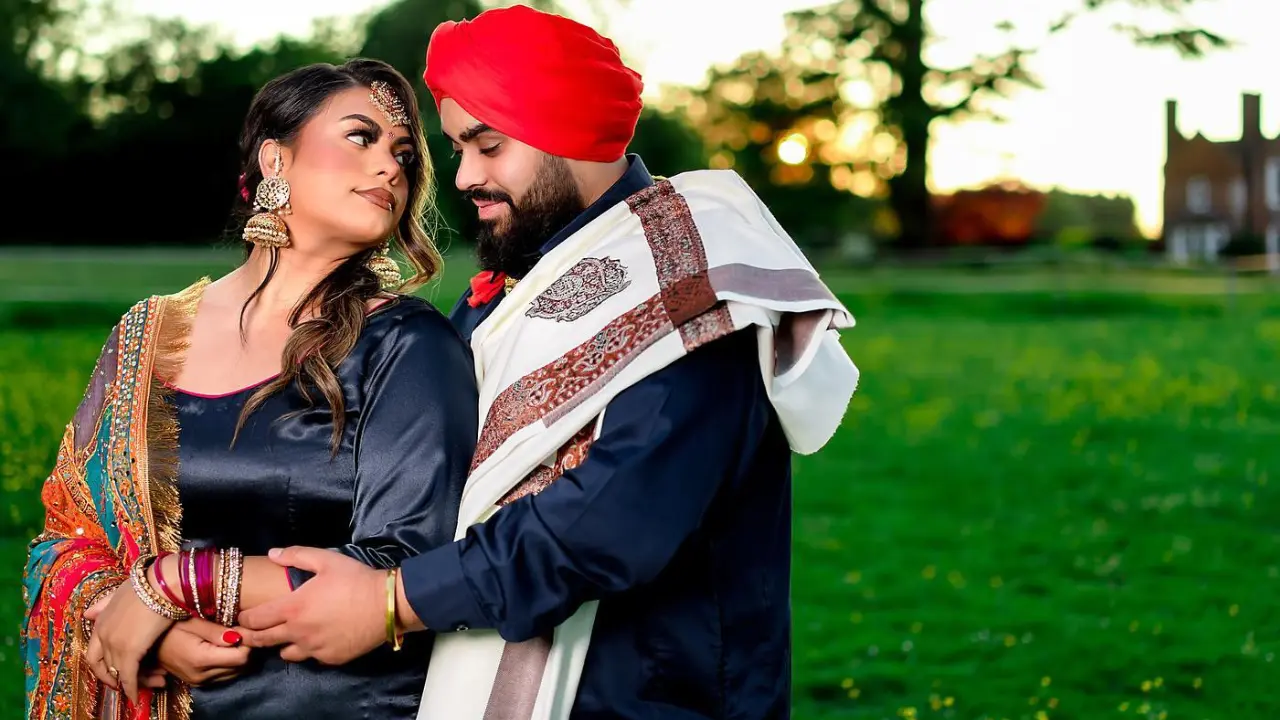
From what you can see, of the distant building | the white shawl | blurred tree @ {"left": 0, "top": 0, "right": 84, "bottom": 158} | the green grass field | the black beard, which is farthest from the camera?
the distant building

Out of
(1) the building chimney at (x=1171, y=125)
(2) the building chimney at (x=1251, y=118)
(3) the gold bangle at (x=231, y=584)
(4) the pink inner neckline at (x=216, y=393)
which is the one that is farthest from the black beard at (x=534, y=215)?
(1) the building chimney at (x=1171, y=125)

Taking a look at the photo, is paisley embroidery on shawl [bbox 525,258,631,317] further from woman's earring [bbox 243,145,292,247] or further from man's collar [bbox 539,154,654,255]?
woman's earring [bbox 243,145,292,247]

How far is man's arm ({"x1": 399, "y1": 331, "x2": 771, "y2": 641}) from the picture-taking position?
1894 millimetres

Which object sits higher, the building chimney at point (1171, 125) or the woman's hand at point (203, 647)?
the building chimney at point (1171, 125)

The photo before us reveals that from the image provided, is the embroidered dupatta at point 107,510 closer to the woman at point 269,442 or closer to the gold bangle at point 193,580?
the woman at point 269,442

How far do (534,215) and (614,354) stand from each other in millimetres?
414

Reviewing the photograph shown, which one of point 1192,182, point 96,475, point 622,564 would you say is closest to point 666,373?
point 622,564

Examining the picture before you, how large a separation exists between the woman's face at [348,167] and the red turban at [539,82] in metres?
0.16

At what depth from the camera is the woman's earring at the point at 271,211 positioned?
2.34 meters

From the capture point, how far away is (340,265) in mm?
2367

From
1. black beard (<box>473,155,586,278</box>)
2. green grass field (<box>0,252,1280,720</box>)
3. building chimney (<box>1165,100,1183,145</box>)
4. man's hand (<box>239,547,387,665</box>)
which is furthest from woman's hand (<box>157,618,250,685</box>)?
building chimney (<box>1165,100,1183,145</box>)

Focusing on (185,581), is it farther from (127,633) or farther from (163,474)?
(163,474)

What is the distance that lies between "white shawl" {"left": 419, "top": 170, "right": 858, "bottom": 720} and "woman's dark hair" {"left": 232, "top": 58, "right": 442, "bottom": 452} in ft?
0.84

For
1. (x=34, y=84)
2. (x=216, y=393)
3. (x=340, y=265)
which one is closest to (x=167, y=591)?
(x=216, y=393)
